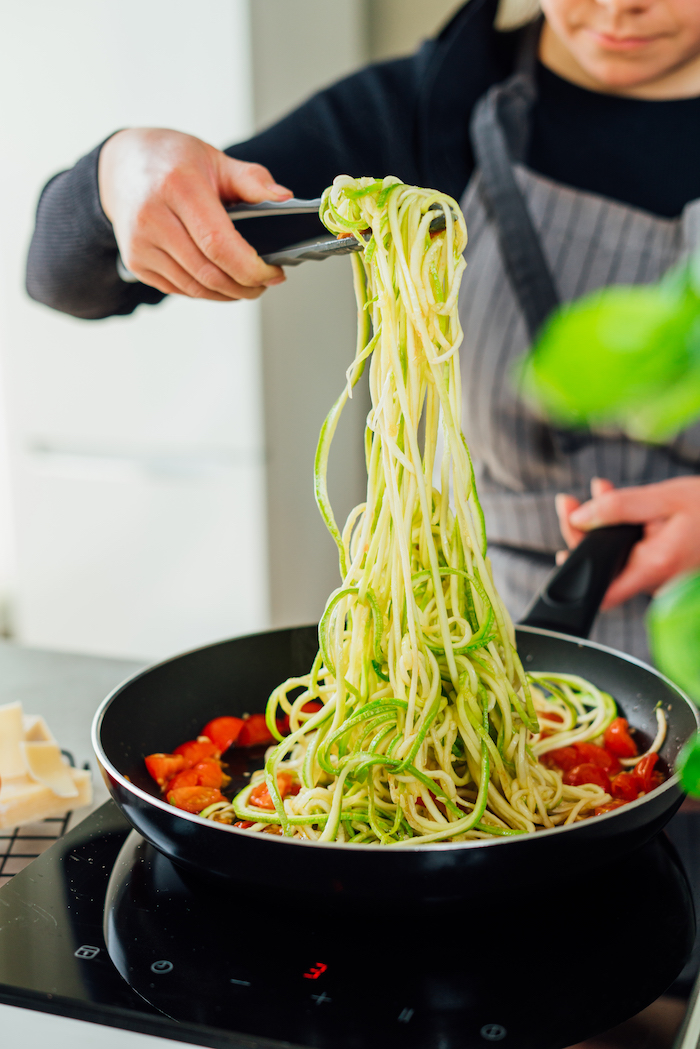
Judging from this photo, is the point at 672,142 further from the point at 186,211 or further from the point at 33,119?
the point at 33,119

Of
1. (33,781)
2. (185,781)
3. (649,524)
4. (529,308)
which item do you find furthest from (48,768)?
(529,308)

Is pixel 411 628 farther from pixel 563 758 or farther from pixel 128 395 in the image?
pixel 128 395

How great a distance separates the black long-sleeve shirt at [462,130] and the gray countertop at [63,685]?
1.36 ft

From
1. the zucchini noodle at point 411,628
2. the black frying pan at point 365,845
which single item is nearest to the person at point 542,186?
the black frying pan at point 365,845

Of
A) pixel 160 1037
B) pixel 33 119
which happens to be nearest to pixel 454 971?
pixel 160 1037

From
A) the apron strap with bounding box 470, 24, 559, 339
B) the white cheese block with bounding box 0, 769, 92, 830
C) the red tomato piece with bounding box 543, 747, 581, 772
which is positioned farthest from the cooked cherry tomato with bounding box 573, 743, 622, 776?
the apron strap with bounding box 470, 24, 559, 339

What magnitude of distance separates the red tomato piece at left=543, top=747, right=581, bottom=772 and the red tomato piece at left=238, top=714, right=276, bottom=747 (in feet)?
0.84

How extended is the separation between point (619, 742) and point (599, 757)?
1.3 inches

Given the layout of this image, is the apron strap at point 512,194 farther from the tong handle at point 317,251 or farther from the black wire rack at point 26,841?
the black wire rack at point 26,841

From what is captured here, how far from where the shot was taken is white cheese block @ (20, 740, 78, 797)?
0.78 metres

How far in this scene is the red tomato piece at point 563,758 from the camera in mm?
809

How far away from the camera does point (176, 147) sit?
0.87 metres

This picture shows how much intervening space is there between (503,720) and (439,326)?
0.99 feet

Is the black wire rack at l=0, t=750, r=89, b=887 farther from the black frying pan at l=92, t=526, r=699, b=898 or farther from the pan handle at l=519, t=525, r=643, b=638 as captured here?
the pan handle at l=519, t=525, r=643, b=638
